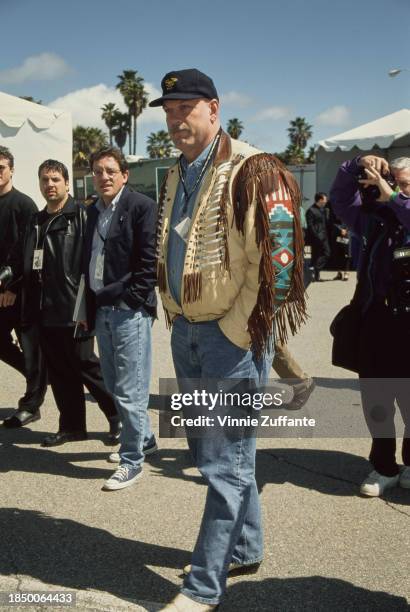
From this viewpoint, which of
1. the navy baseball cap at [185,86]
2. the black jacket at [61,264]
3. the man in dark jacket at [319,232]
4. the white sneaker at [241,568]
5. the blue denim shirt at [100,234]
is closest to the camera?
the navy baseball cap at [185,86]

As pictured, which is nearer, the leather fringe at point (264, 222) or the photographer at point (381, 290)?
the leather fringe at point (264, 222)

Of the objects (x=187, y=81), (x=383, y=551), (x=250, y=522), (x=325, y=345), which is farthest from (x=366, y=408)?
(x=325, y=345)

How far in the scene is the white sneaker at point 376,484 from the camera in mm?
3748

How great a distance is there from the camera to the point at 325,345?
26.0 feet

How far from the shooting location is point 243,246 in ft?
8.09

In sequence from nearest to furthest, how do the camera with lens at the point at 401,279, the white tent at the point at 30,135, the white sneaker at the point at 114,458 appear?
the camera with lens at the point at 401,279 → the white sneaker at the point at 114,458 → the white tent at the point at 30,135

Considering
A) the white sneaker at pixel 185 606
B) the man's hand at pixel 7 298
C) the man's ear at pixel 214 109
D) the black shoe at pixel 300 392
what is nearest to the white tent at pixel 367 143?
the black shoe at pixel 300 392

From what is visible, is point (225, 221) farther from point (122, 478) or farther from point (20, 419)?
point (20, 419)

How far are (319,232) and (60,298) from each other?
10.4 metres

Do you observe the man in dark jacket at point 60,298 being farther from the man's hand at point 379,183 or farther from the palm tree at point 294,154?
the palm tree at point 294,154

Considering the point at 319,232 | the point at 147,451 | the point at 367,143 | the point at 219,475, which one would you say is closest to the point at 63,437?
the point at 147,451

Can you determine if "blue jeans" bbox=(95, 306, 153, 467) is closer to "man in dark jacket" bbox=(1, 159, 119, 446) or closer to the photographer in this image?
"man in dark jacket" bbox=(1, 159, 119, 446)

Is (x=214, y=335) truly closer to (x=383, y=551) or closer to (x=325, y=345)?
(x=383, y=551)

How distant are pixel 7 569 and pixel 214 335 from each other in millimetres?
1447
